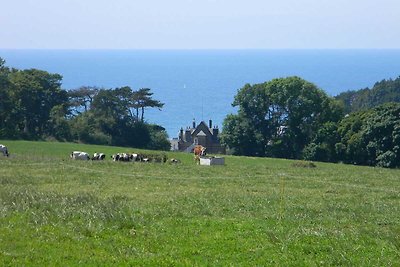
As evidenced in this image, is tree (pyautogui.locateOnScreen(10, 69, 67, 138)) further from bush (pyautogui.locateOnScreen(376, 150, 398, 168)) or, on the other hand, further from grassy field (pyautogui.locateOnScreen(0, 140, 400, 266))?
grassy field (pyautogui.locateOnScreen(0, 140, 400, 266))

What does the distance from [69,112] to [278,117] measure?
73.5 ft

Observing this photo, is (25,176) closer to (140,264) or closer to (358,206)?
(358,206)

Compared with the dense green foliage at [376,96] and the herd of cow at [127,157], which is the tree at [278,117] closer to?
the herd of cow at [127,157]

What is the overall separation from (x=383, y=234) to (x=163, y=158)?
28.1 m

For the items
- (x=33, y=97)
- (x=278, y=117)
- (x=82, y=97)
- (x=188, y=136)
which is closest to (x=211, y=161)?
(x=278, y=117)

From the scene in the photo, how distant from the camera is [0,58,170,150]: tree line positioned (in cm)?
7125

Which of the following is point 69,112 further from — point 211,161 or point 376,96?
point 376,96

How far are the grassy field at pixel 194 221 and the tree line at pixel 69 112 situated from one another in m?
39.8

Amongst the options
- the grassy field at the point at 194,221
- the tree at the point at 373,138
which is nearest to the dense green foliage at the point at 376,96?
the tree at the point at 373,138

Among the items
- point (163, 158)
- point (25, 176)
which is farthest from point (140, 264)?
point (163, 158)

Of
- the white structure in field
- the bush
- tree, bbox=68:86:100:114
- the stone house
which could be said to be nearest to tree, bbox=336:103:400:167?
the bush

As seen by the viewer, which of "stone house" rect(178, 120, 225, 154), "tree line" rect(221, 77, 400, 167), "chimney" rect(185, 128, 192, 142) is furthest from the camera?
"chimney" rect(185, 128, 192, 142)

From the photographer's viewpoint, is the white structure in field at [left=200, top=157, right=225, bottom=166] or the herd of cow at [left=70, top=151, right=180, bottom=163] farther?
the herd of cow at [left=70, top=151, right=180, bottom=163]

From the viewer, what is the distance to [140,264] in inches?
517
